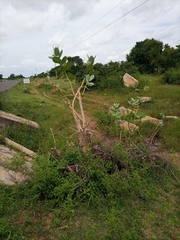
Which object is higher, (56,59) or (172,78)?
(56,59)

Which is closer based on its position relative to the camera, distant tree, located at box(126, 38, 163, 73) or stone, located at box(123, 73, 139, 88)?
stone, located at box(123, 73, 139, 88)

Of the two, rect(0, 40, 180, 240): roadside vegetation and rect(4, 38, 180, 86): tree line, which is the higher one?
rect(4, 38, 180, 86): tree line

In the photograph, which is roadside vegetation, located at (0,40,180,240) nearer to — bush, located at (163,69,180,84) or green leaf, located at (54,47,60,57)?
green leaf, located at (54,47,60,57)

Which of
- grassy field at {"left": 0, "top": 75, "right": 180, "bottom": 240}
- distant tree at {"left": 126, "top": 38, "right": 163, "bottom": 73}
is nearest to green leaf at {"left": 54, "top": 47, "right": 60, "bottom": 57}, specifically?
grassy field at {"left": 0, "top": 75, "right": 180, "bottom": 240}

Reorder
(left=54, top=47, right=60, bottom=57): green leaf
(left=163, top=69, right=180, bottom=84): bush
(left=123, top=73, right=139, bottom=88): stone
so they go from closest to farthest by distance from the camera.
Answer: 1. (left=54, top=47, right=60, bottom=57): green leaf
2. (left=123, top=73, right=139, bottom=88): stone
3. (left=163, top=69, right=180, bottom=84): bush

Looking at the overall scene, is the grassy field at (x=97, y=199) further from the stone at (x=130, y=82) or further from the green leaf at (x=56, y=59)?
the stone at (x=130, y=82)

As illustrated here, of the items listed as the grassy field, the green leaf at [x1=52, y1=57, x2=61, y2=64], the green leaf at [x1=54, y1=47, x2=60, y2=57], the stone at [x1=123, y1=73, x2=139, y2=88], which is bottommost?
the grassy field

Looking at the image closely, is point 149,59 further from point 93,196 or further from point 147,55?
point 93,196

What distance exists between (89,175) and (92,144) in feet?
2.31

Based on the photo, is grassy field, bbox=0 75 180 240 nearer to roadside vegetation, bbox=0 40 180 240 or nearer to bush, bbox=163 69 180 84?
roadside vegetation, bbox=0 40 180 240

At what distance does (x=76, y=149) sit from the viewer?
10.2 feet

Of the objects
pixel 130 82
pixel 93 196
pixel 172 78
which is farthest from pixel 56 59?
pixel 172 78

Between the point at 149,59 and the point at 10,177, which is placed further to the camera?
the point at 149,59

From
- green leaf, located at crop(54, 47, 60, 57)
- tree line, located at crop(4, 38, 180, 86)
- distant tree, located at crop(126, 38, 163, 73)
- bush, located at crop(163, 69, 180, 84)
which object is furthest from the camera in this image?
distant tree, located at crop(126, 38, 163, 73)
